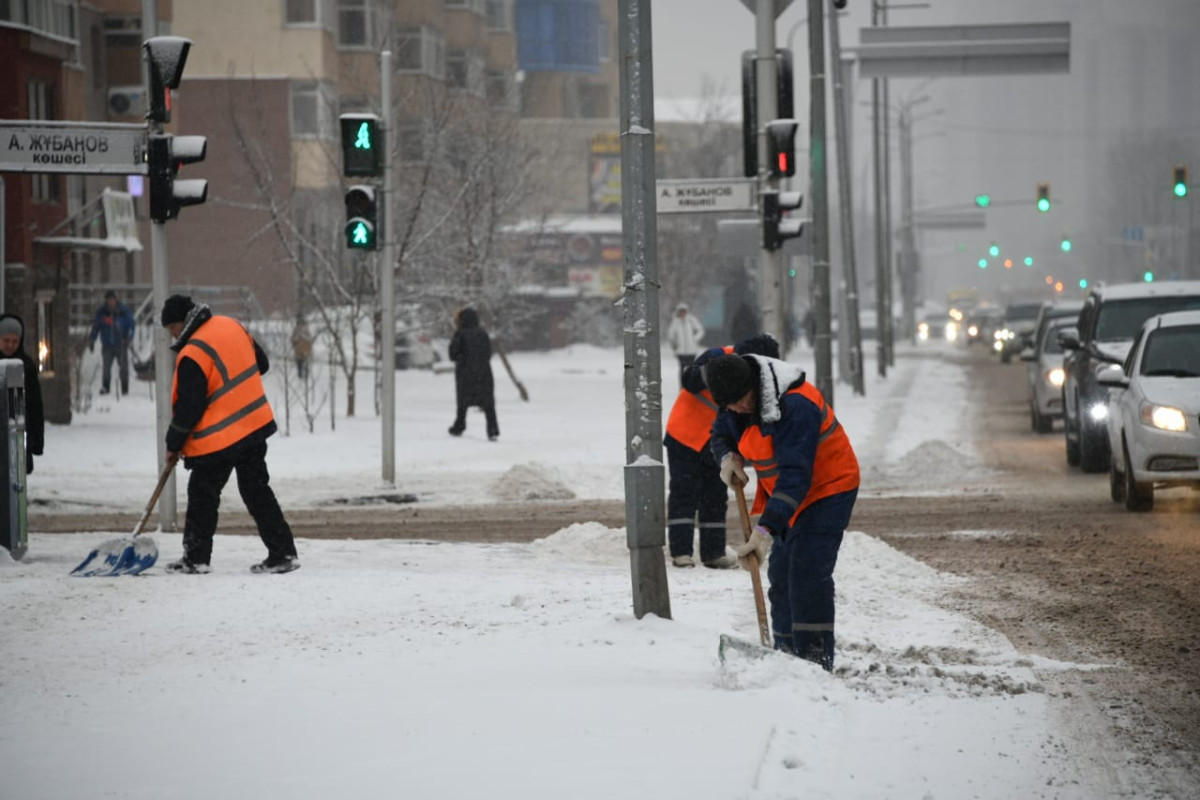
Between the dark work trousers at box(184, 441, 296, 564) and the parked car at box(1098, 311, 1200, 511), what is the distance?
22.9ft

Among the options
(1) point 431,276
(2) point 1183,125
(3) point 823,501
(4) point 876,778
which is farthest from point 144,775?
(2) point 1183,125

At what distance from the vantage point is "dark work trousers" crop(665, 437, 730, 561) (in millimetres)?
11031

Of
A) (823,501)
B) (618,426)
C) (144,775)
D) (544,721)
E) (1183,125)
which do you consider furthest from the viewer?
(1183,125)

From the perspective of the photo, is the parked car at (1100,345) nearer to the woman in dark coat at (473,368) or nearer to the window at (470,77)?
the woman in dark coat at (473,368)

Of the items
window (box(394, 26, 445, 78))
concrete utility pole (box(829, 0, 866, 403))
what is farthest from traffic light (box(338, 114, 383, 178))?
window (box(394, 26, 445, 78))

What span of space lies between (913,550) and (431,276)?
2589 cm

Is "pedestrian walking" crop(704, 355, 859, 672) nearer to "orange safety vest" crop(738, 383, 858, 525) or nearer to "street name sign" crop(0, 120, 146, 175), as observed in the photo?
"orange safety vest" crop(738, 383, 858, 525)

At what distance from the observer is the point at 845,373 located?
3869cm

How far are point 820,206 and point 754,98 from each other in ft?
23.0

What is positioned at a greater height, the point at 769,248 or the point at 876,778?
the point at 769,248

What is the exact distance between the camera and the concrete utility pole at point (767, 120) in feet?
55.7

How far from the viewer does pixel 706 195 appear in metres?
16.4

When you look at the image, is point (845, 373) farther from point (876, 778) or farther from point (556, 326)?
point (876, 778)

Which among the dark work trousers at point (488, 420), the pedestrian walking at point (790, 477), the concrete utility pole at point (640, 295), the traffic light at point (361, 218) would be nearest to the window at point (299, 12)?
the dark work trousers at point (488, 420)
